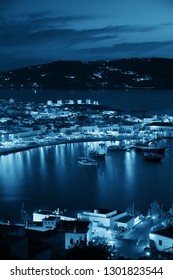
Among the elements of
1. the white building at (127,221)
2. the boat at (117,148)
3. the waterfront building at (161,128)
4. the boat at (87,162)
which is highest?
Result: the waterfront building at (161,128)

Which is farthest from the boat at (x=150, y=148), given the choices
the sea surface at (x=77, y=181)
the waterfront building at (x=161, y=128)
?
the waterfront building at (x=161, y=128)

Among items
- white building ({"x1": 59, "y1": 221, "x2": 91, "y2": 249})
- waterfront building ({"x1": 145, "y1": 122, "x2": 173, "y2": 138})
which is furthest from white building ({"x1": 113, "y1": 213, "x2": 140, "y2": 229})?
waterfront building ({"x1": 145, "y1": 122, "x2": 173, "y2": 138})

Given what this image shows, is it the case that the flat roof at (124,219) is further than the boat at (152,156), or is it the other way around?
the boat at (152,156)

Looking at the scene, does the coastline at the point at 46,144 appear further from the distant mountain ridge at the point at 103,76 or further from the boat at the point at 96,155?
the distant mountain ridge at the point at 103,76

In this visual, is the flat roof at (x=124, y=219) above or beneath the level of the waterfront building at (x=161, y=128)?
beneath

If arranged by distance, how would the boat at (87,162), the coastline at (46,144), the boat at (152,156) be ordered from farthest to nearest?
the coastline at (46,144) < the boat at (152,156) < the boat at (87,162)

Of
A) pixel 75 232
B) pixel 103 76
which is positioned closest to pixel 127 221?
pixel 75 232

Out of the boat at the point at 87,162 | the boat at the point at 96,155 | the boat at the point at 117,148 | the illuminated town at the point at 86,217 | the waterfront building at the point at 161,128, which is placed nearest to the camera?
the illuminated town at the point at 86,217
